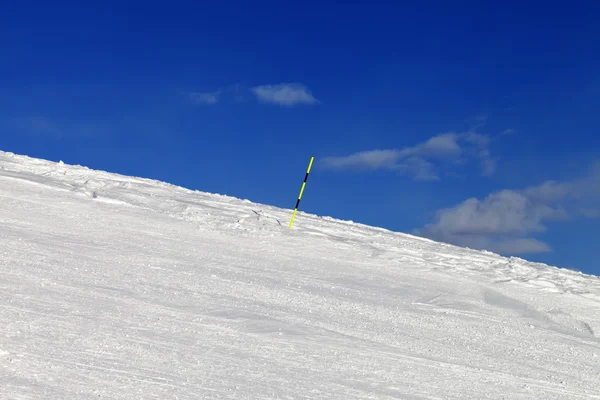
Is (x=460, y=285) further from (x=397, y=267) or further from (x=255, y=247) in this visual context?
(x=255, y=247)

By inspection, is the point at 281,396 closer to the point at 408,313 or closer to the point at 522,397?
the point at 522,397

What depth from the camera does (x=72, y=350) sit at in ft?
22.4

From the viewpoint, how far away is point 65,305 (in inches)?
321

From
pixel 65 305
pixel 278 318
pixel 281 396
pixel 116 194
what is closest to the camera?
pixel 281 396

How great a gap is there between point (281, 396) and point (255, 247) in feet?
22.9

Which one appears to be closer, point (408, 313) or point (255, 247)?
point (408, 313)

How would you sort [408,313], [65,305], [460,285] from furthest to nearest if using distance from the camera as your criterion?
[460,285], [408,313], [65,305]

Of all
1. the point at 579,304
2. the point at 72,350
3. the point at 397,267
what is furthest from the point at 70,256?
the point at 579,304

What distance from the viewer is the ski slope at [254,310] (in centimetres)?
673

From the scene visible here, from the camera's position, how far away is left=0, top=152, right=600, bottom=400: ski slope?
6.73 m

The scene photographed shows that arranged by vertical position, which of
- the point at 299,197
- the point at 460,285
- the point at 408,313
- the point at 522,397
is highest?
the point at 299,197

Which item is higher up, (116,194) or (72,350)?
(116,194)

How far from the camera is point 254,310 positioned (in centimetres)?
912

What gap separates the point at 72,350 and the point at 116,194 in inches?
376
